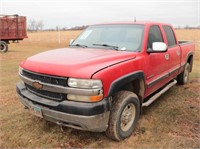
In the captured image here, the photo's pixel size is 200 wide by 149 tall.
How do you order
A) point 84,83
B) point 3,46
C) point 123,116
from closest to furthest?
point 84,83 → point 123,116 → point 3,46

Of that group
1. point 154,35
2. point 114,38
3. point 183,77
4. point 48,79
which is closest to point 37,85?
point 48,79

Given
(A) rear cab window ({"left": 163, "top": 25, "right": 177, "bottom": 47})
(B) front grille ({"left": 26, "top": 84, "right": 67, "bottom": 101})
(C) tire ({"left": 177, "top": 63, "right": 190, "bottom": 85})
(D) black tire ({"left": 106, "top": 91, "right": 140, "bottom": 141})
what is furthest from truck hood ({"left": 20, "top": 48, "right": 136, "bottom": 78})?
(C) tire ({"left": 177, "top": 63, "right": 190, "bottom": 85})

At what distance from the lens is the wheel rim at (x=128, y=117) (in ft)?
11.9

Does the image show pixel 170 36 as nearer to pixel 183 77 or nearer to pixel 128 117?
pixel 183 77

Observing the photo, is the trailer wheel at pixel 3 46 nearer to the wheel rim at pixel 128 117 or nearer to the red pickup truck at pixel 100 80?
the red pickup truck at pixel 100 80

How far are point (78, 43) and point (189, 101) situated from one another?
306cm

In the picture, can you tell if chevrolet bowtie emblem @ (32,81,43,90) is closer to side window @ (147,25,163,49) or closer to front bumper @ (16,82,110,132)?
front bumper @ (16,82,110,132)

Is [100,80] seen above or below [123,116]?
above

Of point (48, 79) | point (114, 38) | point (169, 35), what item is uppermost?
point (169, 35)

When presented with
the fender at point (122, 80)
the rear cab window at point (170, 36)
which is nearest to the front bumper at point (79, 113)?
the fender at point (122, 80)

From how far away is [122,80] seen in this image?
3.35 meters

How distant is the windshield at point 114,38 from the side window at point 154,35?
0.24 m

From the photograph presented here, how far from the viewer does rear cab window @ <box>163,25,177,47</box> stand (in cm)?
550

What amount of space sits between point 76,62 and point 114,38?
1.51 metres
